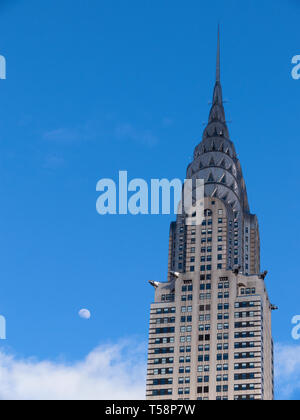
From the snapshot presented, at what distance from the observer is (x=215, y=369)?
196 metres

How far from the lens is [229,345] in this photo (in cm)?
19975
